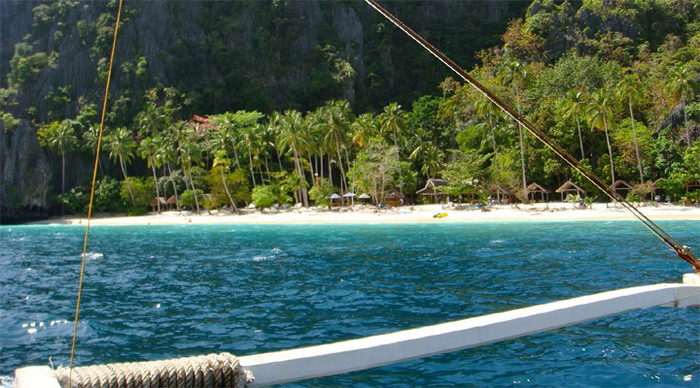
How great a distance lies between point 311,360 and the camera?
438cm

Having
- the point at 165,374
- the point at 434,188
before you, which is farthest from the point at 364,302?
the point at 434,188

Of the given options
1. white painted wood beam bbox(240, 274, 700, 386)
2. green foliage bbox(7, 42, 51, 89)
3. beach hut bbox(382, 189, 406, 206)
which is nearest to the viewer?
white painted wood beam bbox(240, 274, 700, 386)

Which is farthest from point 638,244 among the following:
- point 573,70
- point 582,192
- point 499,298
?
point 573,70

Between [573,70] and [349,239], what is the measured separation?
44.2m

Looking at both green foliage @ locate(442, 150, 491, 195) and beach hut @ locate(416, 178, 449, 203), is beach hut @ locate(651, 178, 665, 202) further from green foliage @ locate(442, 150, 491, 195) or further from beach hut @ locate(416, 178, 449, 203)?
beach hut @ locate(416, 178, 449, 203)

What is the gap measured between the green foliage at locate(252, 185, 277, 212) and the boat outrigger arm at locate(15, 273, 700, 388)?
2175 inches

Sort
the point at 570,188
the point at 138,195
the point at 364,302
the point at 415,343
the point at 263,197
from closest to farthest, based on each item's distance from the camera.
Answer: the point at 415,343
the point at 364,302
the point at 570,188
the point at 263,197
the point at 138,195

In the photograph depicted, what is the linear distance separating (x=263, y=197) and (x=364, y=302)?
151 ft

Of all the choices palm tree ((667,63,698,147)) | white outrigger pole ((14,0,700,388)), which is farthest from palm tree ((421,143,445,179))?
white outrigger pole ((14,0,700,388))

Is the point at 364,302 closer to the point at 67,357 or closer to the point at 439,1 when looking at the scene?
the point at 67,357

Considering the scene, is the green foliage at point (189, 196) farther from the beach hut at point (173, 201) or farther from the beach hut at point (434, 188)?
the beach hut at point (434, 188)

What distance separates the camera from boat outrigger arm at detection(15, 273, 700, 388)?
4.13m

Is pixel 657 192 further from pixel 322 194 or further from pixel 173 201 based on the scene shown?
pixel 173 201

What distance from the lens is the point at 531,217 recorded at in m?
44.6
